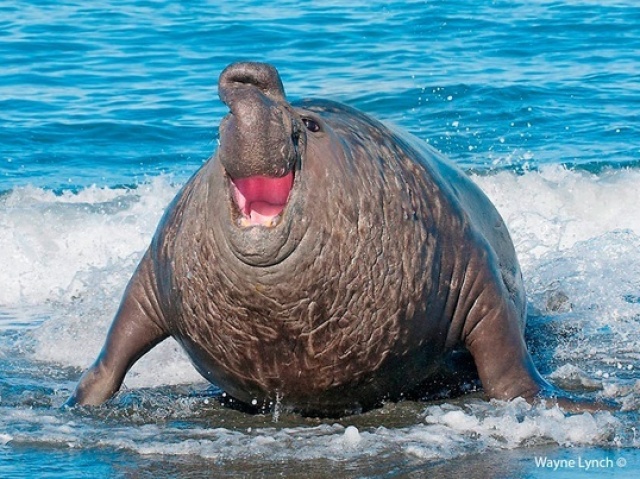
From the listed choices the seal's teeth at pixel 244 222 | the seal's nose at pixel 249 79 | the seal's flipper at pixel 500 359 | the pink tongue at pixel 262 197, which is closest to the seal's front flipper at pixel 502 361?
the seal's flipper at pixel 500 359

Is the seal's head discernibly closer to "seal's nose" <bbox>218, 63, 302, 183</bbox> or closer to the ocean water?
"seal's nose" <bbox>218, 63, 302, 183</bbox>

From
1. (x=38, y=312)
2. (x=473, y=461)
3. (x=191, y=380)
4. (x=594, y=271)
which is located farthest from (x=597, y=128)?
(x=473, y=461)

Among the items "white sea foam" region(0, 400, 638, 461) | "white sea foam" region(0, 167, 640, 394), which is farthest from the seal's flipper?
"white sea foam" region(0, 167, 640, 394)

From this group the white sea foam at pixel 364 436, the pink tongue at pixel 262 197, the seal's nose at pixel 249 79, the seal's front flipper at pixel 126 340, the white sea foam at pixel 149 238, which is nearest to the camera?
the seal's nose at pixel 249 79

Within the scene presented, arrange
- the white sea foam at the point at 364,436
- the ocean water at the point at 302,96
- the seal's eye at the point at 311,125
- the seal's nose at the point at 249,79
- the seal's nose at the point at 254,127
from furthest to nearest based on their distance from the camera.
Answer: the ocean water at the point at 302,96, the white sea foam at the point at 364,436, the seal's eye at the point at 311,125, the seal's nose at the point at 249,79, the seal's nose at the point at 254,127

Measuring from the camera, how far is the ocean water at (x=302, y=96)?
654 cm

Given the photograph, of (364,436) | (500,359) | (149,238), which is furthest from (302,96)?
(364,436)

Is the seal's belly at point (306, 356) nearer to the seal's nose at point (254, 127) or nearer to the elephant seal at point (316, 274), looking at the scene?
the elephant seal at point (316, 274)

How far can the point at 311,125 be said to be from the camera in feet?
20.8

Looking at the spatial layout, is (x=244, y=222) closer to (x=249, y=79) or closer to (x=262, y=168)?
(x=262, y=168)

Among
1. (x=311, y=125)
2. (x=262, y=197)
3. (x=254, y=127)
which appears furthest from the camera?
(x=311, y=125)

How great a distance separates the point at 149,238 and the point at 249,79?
8699 mm

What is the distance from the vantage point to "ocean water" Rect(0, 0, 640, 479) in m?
6.54

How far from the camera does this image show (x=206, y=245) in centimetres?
623
